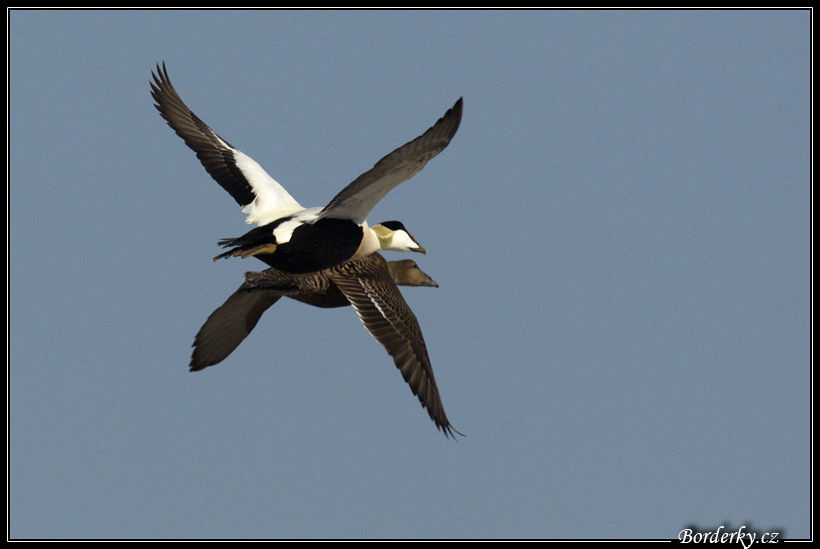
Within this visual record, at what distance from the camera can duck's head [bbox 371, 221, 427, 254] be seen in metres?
9.40

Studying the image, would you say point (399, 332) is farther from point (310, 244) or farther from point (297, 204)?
point (297, 204)

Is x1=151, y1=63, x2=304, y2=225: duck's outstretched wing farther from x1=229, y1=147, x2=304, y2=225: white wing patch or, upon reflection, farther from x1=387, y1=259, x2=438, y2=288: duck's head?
x1=387, y1=259, x2=438, y2=288: duck's head

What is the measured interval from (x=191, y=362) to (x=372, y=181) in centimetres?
270

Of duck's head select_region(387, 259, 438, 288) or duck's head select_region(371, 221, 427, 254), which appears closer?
duck's head select_region(371, 221, 427, 254)

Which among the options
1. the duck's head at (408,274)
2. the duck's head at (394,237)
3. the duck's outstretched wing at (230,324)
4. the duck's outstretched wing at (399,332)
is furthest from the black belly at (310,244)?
the duck's head at (408,274)

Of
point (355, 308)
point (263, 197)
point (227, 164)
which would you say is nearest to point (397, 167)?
point (355, 308)

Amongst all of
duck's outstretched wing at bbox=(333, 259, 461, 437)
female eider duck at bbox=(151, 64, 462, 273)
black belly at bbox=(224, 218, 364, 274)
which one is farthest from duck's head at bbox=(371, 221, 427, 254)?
black belly at bbox=(224, 218, 364, 274)

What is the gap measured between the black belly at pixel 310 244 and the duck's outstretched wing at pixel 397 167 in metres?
0.20

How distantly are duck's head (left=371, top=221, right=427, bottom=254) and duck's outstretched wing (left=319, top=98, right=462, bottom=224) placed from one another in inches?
49.1

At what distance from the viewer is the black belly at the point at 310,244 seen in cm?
820

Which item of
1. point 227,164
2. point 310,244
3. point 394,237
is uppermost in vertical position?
point 227,164

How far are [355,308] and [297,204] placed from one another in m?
1.54

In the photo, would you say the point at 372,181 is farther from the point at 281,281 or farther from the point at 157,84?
the point at 157,84

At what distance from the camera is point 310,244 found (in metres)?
8.23
